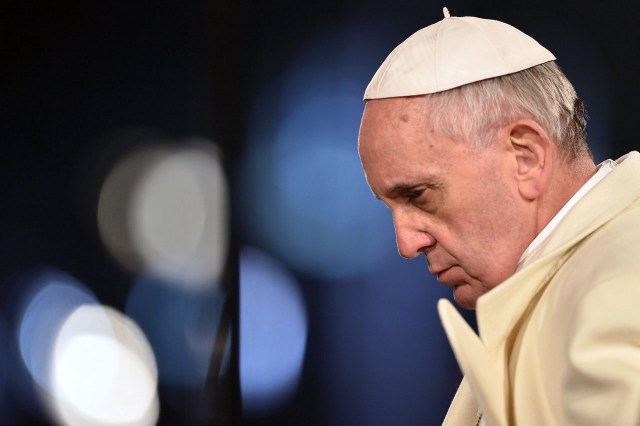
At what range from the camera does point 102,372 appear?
3.72 metres

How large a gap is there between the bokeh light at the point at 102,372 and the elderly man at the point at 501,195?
2.16 m

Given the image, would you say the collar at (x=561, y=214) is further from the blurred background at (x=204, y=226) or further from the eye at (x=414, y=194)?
the blurred background at (x=204, y=226)

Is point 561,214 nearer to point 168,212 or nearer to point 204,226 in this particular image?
point 204,226

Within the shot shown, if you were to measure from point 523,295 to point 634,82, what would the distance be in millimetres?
1987

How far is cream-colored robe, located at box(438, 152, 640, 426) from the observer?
1317 mm

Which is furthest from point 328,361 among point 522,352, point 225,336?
point 522,352

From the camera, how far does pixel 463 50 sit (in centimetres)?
194

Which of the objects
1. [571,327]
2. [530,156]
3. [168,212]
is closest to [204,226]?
[168,212]

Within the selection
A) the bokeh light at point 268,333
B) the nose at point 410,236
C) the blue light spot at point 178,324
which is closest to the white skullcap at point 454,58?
Result: the nose at point 410,236

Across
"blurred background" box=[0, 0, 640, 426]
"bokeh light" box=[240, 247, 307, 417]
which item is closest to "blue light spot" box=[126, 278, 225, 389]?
"blurred background" box=[0, 0, 640, 426]

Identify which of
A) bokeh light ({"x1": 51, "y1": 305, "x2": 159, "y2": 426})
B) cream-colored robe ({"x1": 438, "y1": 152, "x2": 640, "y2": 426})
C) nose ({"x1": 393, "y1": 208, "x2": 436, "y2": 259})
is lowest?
bokeh light ({"x1": 51, "y1": 305, "x2": 159, "y2": 426})

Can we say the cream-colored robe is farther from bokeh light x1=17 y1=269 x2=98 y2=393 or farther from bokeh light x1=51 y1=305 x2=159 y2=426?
bokeh light x1=17 y1=269 x2=98 y2=393

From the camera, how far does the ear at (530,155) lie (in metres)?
1.76

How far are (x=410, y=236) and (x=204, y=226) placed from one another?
2.01 metres
